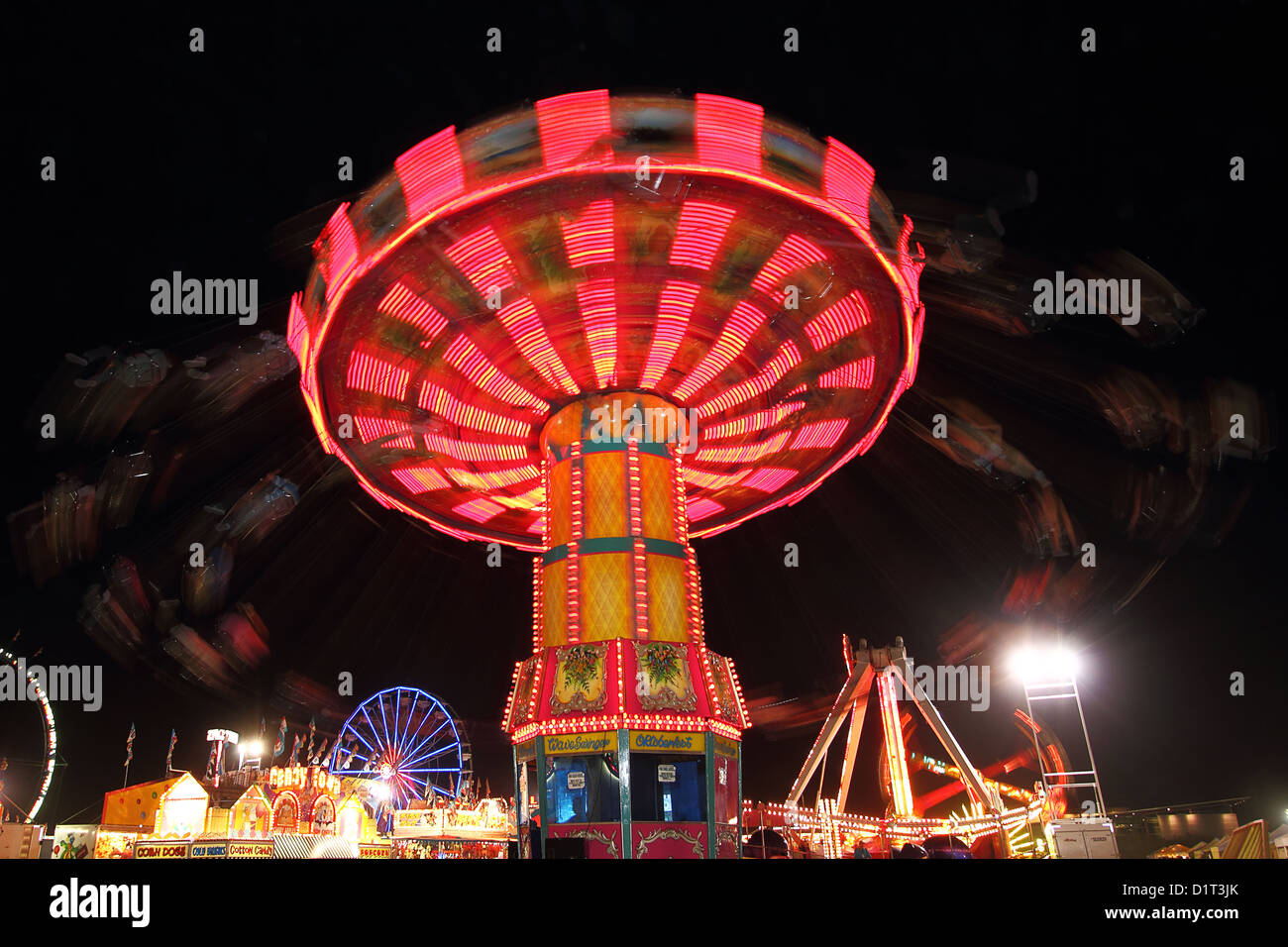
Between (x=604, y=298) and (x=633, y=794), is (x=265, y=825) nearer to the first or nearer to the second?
(x=633, y=794)

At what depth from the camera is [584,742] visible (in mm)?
14734

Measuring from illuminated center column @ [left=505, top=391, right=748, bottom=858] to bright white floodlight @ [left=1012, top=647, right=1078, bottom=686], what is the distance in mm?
7454

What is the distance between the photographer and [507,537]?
22422mm

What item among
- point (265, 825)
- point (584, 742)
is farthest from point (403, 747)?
point (584, 742)

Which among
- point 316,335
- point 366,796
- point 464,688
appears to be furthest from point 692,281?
point 464,688

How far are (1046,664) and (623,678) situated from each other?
1070 cm

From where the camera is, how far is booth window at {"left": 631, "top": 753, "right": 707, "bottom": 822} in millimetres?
14844

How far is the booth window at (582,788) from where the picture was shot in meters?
14.8

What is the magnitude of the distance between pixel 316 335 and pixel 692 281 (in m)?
6.59

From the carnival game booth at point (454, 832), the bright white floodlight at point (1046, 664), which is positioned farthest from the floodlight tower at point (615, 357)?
the bright white floodlight at point (1046, 664)

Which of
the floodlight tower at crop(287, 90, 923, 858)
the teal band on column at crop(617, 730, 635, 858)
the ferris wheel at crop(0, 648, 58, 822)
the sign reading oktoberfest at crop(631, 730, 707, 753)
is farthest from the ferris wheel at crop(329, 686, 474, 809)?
the sign reading oktoberfest at crop(631, 730, 707, 753)

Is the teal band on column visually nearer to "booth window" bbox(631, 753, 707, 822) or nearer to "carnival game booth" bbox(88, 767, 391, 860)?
"booth window" bbox(631, 753, 707, 822)
